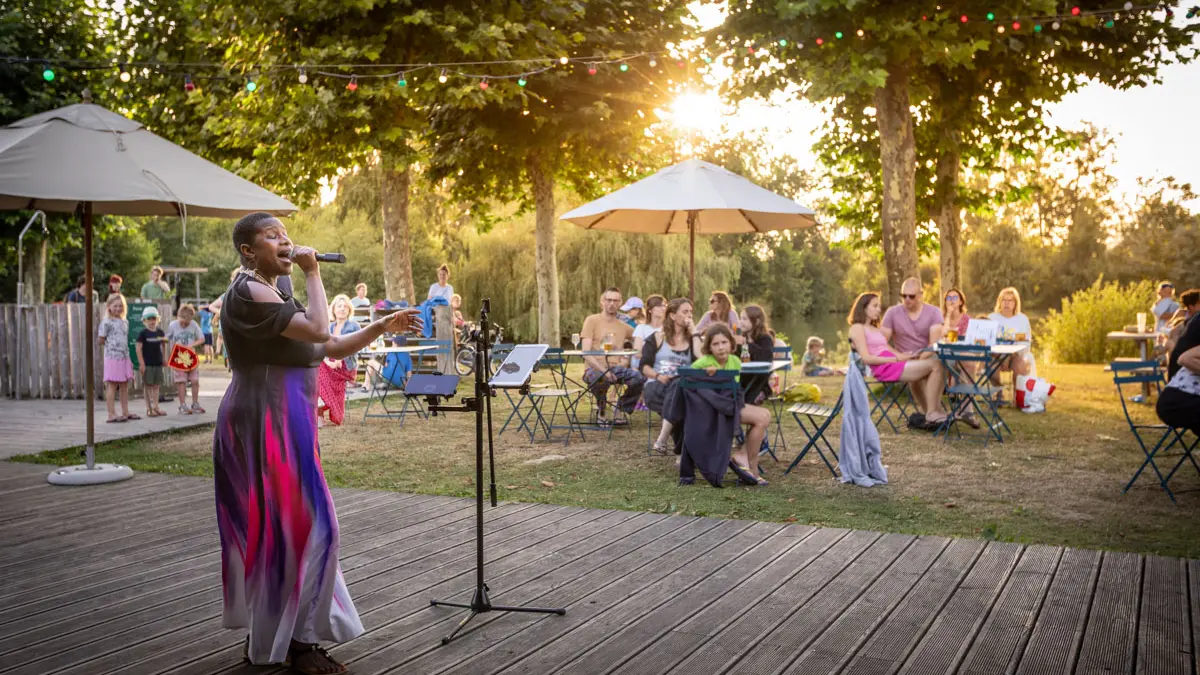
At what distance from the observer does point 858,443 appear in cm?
770

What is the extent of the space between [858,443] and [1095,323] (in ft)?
49.2

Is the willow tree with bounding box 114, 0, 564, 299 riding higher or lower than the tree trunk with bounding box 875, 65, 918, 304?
higher

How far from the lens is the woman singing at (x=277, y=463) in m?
3.63

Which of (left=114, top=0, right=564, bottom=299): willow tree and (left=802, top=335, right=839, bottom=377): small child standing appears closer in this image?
(left=114, top=0, right=564, bottom=299): willow tree

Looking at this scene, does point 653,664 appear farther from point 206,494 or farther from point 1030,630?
point 206,494

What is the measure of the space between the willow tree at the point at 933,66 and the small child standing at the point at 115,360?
8.32 m

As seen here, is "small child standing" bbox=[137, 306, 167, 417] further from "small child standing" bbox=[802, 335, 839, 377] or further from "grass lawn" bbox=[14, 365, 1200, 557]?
"small child standing" bbox=[802, 335, 839, 377]

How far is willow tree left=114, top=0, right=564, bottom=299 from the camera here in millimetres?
14930

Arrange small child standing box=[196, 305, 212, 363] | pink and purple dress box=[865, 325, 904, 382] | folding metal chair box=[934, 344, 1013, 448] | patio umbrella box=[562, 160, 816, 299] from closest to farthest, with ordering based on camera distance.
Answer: folding metal chair box=[934, 344, 1013, 448] < pink and purple dress box=[865, 325, 904, 382] < patio umbrella box=[562, 160, 816, 299] < small child standing box=[196, 305, 212, 363]

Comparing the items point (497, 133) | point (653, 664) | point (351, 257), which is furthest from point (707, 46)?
point (351, 257)

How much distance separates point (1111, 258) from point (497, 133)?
39773 mm

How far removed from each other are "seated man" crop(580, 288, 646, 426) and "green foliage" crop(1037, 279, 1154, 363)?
12900 millimetres

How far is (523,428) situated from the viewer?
36.8 ft

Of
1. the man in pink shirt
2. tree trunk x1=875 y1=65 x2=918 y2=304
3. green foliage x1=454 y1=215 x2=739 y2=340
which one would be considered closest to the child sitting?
tree trunk x1=875 y1=65 x2=918 y2=304
